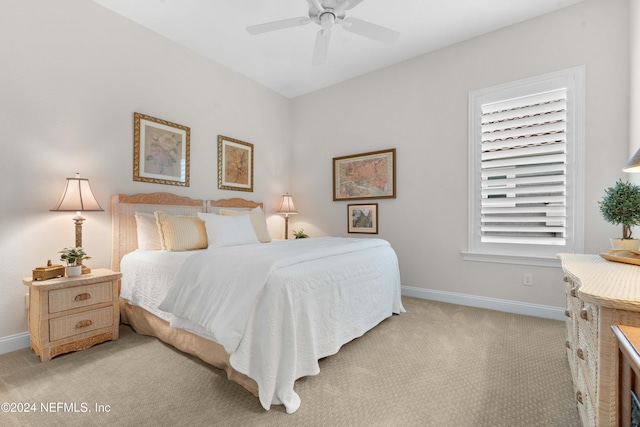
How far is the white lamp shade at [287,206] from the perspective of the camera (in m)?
4.48

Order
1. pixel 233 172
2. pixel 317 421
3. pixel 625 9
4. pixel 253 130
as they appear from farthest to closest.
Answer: pixel 253 130 → pixel 233 172 → pixel 625 9 → pixel 317 421

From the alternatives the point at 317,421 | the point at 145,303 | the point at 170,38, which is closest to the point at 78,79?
the point at 170,38

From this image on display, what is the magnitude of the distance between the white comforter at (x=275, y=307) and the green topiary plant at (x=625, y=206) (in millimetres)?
1600

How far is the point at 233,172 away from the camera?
13.2 feet

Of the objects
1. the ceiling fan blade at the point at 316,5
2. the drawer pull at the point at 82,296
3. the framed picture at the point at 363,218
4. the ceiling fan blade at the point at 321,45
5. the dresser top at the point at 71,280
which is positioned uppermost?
the ceiling fan blade at the point at 316,5

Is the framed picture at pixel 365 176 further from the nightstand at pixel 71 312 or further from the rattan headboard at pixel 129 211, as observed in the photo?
the nightstand at pixel 71 312

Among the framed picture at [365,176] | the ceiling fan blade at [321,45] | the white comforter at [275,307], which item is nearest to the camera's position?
the white comforter at [275,307]

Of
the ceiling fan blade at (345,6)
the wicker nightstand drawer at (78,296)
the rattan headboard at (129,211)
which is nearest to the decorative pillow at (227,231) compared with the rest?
the rattan headboard at (129,211)

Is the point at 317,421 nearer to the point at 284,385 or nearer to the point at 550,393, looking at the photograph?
the point at 284,385

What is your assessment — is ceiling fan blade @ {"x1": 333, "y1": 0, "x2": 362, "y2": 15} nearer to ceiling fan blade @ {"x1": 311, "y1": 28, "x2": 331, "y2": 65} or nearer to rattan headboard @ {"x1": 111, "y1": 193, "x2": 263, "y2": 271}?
ceiling fan blade @ {"x1": 311, "y1": 28, "x2": 331, "y2": 65}

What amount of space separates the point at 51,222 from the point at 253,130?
262 cm

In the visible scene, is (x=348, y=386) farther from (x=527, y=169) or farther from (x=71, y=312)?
(x=527, y=169)

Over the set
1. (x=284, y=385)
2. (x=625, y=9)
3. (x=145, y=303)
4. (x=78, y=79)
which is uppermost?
(x=625, y=9)

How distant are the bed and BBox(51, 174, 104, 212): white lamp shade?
0.37 meters
